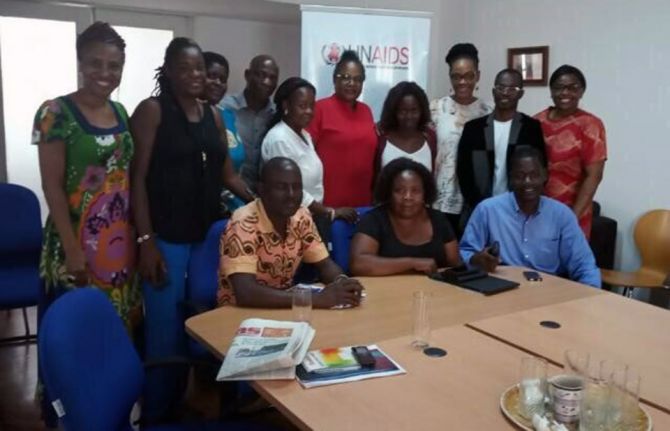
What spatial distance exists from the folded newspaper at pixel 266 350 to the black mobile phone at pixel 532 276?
115 cm

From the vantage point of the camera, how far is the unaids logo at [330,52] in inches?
182

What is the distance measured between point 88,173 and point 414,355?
1320mm

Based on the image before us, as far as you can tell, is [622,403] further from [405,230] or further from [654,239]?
[654,239]

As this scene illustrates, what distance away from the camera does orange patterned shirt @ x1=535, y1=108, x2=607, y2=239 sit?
3.32 meters

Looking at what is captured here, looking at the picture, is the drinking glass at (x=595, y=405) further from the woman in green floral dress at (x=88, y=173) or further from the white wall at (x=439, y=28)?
the white wall at (x=439, y=28)

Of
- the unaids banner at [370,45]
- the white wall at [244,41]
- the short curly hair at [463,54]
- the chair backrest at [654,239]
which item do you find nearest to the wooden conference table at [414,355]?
the short curly hair at [463,54]

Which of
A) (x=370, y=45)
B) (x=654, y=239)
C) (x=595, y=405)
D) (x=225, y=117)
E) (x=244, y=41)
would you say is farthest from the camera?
(x=244, y=41)

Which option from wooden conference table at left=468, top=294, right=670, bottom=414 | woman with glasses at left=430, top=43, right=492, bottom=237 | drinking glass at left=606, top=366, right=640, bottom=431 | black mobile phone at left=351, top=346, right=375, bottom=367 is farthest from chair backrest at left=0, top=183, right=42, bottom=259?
drinking glass at left=606, top=366, right=640, bottom=431

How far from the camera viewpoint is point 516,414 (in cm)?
146

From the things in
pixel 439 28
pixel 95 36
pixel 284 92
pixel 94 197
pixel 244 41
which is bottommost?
pixel 94 197

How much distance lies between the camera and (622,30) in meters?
4.47

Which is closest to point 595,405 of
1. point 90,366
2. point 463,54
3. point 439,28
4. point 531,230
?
point 90,366

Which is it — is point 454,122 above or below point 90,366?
above

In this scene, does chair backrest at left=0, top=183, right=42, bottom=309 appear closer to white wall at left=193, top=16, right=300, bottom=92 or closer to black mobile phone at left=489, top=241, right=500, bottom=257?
black mobile phone at left=489, top=241, right=500, bottom=257
